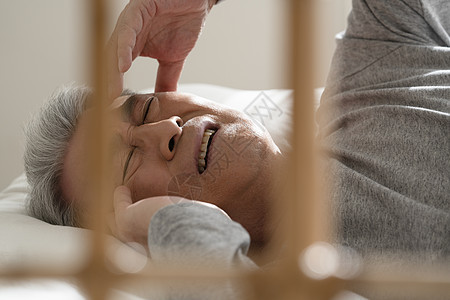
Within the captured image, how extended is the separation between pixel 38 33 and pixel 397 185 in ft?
3.94

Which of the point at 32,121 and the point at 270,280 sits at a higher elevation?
the point at 270,280

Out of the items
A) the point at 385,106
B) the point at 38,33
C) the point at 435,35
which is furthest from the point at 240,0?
the point at 385,106

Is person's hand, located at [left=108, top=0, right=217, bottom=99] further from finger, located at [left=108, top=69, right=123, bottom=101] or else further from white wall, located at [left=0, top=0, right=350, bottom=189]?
white wall, located at [left=0, top=0, right=350, bottom=189]

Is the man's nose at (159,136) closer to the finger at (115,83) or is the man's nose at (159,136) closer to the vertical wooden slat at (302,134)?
the finger at (115,83)

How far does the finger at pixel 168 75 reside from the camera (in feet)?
3.27

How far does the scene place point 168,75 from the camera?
3.29ft

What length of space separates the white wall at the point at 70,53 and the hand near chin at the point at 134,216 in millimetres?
869

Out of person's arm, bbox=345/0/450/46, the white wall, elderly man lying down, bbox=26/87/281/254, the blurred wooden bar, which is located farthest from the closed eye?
the white wall

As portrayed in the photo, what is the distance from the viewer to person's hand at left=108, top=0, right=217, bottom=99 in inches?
29.1

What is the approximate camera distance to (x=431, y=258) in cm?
66

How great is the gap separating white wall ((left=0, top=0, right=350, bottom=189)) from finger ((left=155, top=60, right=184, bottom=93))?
1.86 feet

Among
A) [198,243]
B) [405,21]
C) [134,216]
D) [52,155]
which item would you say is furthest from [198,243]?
[405,21]

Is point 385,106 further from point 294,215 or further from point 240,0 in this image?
point 240,0

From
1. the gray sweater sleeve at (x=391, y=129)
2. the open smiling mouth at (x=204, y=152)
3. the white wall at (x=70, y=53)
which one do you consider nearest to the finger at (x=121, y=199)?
the open smiling mouth at (x=204, y=152)
